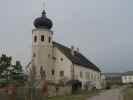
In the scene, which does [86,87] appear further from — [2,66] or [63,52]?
[2,66]

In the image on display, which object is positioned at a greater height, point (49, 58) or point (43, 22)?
point (43, 22)

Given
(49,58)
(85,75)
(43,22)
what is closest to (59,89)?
(49,58)

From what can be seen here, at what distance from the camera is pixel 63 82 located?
51.2 m

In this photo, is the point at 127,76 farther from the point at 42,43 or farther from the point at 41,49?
the point at 42,43

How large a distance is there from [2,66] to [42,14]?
44.1ft

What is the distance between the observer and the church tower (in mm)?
50156

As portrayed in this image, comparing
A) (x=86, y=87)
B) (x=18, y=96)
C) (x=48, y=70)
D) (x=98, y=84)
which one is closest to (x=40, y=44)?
(x=48, y=70)

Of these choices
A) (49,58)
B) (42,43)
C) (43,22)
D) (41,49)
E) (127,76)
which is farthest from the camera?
(127,76)

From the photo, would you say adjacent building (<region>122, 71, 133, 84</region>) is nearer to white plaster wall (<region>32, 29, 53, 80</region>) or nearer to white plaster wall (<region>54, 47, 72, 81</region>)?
white plaster wall (<region>54, 47, 72, 81</region>)

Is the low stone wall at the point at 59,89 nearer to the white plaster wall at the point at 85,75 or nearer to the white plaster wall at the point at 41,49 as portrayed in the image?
the white plaster wall at the point at 41,49

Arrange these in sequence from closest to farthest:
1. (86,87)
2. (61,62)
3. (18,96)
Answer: (18,96) → (61,62) → (86,87)

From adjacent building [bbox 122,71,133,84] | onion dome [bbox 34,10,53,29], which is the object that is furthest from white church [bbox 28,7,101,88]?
adjacent building [bbox 122,71,133,84]

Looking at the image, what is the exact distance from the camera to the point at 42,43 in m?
50.9

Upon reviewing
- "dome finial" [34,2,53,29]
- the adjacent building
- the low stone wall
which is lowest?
the low stone wall
